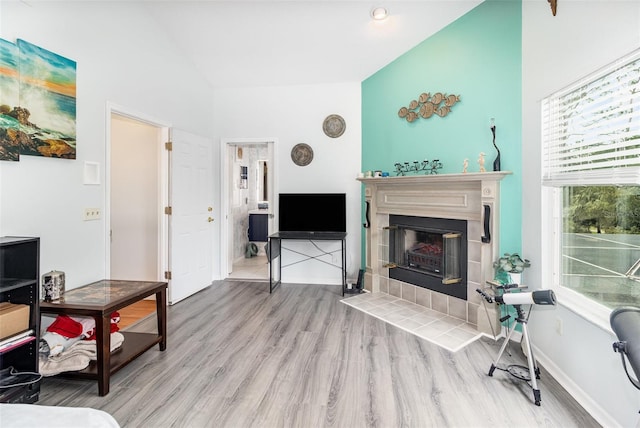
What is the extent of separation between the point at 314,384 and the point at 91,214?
2339mm

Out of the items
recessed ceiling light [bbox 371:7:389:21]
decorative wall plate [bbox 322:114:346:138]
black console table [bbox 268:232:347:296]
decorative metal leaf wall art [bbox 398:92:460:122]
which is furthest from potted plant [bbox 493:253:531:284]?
decorative wall plate [bbox 322:114:346:138]

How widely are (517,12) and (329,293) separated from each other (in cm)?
360

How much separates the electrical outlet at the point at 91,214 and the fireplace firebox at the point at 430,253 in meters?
3.14

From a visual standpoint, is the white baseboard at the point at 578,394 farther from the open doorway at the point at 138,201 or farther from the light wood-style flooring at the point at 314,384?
the open doorway at the point at 138,201

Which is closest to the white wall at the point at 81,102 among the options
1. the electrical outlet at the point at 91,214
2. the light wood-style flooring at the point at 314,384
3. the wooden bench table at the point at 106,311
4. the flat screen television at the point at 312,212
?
the electrical outlet at the point at 91,214

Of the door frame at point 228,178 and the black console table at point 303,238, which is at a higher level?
the door frame at point 228,178

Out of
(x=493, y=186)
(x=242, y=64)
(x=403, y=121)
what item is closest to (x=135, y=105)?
(x=242, y=64)

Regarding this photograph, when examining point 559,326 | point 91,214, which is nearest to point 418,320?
point 559,326

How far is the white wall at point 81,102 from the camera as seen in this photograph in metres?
2.22

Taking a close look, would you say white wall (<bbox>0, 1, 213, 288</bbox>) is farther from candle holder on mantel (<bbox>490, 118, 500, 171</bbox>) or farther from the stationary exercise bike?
candle holder on mantel (<bbox>490, 118, 500, 171</bbox>)

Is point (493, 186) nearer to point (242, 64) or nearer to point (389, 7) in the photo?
point (389, 7)

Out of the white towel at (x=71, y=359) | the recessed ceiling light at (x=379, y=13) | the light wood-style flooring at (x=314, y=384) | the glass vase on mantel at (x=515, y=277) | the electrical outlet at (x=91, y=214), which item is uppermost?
the recessed ceiling light at (x=379, y=13)

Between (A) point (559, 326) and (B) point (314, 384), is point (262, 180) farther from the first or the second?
(A) point (559, 326)

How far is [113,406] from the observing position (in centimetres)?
198
